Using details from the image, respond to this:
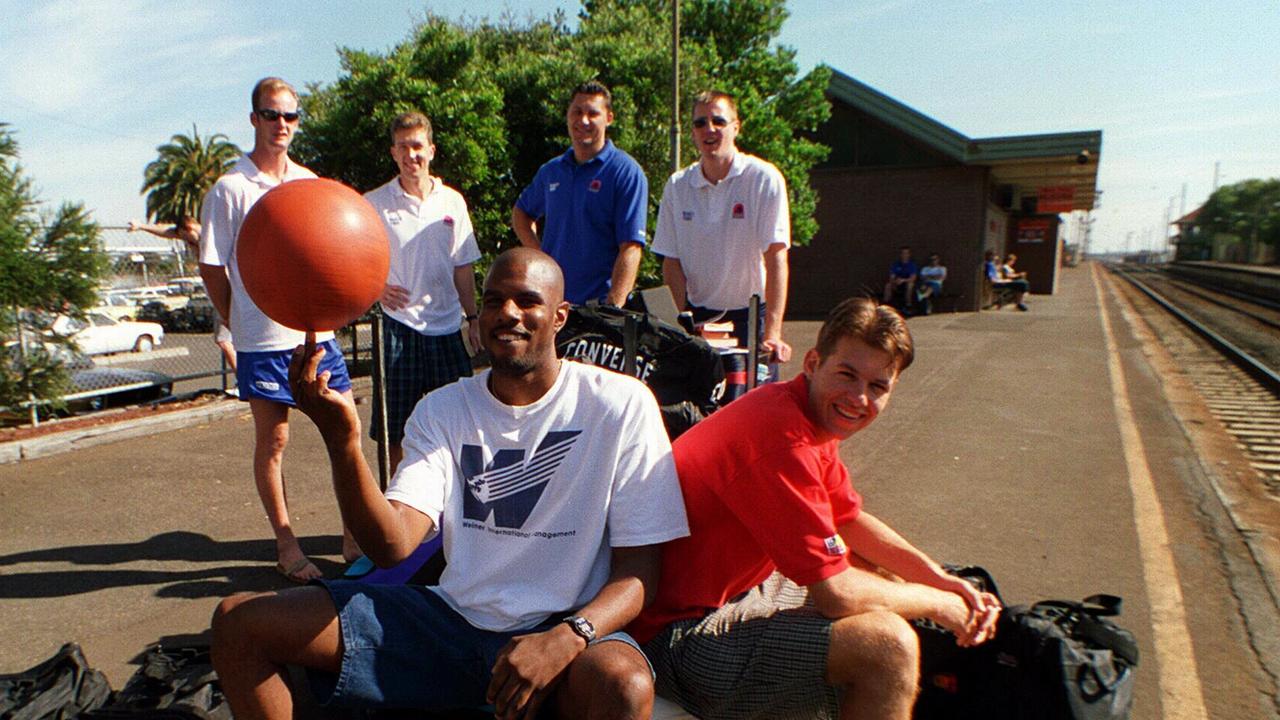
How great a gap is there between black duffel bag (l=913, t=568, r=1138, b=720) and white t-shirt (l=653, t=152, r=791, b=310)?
6.42ft

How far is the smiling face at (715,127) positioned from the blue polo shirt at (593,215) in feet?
1.14

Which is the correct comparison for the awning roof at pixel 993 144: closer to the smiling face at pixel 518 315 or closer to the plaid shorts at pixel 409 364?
the plaid shorts at pixel 409 364

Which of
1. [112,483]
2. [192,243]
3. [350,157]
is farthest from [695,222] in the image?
[350,157]

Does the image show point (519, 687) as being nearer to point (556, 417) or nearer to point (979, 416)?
point (556, 417)

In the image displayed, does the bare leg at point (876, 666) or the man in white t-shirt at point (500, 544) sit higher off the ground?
the man in white t-shirt at point (500, 544)

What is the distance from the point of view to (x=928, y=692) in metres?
2.61

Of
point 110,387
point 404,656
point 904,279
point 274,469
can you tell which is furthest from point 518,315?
point 904,279

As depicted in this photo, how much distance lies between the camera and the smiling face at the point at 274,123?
11.8 ft

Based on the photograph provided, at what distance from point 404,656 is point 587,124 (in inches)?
106

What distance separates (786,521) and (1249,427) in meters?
8.86

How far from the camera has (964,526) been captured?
510cm

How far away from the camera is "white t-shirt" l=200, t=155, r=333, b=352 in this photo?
362 cm

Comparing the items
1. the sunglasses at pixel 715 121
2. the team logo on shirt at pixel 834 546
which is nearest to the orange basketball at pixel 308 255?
the team logo on shirt at pixel 834 546

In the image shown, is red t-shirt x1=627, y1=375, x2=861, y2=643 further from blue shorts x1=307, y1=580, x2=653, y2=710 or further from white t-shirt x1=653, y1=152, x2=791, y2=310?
white t-shirt x1=653, y1=152, x2=791, y2=310
